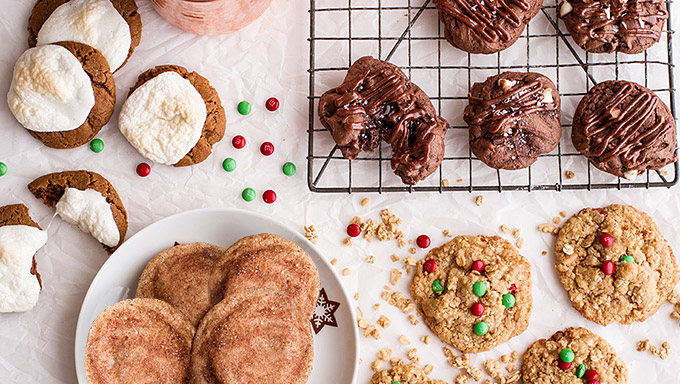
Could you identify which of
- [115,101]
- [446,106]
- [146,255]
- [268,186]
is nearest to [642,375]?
[446,106]

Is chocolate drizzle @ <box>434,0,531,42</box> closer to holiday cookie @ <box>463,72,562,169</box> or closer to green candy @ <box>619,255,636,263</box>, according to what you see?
holiday cookie @ <box>463,72,562,169</box>

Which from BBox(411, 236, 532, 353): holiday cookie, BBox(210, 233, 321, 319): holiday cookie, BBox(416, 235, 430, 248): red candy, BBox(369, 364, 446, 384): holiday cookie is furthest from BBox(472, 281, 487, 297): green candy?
BBox(210, 233, 321, 319): holiday cookie

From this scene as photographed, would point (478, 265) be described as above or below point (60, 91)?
below

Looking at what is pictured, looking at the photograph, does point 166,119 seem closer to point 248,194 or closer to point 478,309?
point 248,194

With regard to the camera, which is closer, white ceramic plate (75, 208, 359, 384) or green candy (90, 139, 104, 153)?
white ceramic plate (75, 208, 359, 384)

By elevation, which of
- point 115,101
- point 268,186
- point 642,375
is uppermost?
point 115,101

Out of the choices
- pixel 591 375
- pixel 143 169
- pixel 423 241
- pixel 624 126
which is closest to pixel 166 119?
pixel 143 169

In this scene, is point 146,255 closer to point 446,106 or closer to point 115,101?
point 115,101
